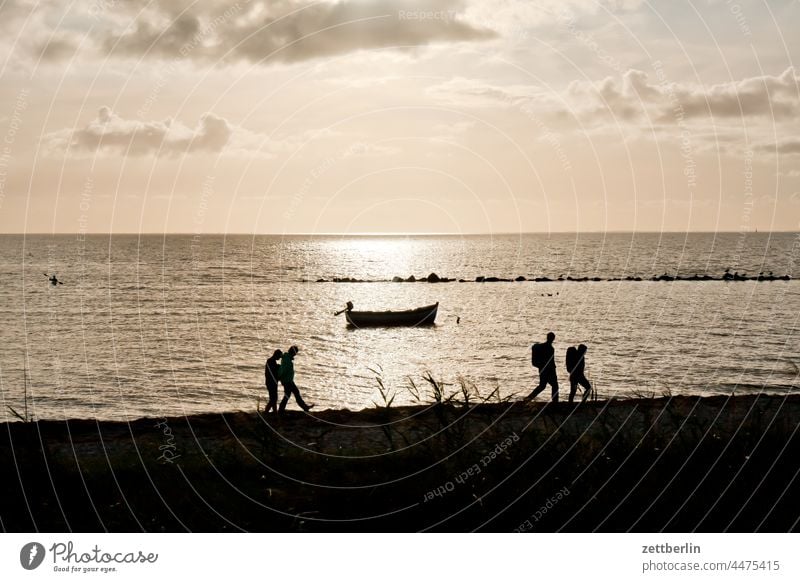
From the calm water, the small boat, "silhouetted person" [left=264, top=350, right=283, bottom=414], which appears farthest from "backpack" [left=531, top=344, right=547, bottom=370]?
the small boat

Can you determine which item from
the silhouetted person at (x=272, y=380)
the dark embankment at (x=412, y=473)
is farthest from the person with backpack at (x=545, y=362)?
the silhouetted person at (x=272, y=380)

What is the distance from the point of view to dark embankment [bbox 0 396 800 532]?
12133 millimetres

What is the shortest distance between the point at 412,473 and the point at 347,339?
48.9 meters

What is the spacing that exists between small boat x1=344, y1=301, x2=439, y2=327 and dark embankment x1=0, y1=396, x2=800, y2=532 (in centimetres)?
5161

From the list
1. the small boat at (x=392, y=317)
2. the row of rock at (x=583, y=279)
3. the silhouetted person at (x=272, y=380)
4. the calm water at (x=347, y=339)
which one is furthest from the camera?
the row of rock at (x=583, y=279)

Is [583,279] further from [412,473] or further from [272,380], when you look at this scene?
[412,473]

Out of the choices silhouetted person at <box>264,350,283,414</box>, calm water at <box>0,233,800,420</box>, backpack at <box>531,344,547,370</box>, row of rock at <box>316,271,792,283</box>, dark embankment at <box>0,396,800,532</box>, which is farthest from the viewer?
row of rock at <box>316,271,792,283</box>

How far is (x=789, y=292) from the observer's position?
8856cm

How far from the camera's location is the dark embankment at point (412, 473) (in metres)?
12.1

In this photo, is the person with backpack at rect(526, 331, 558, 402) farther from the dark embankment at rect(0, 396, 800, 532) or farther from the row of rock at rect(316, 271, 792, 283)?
the row of rock at rect(316, 271, 792, 283)

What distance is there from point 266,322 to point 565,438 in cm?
5996

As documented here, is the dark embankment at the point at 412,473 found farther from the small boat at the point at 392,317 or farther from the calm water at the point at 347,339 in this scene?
the small boat at the point at 392,317

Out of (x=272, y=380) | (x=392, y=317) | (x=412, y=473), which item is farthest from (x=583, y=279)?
(x=412, y=473)

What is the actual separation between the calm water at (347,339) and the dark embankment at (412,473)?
12854mm
